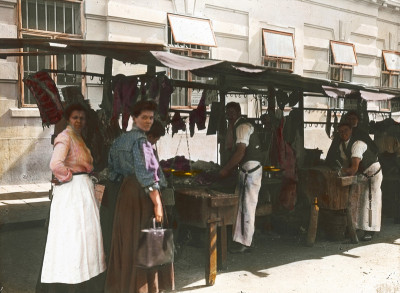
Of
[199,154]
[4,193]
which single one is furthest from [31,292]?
[199,154]

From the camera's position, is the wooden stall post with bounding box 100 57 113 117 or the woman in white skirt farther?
the wooden stall post with bounding box 100 57 113 117

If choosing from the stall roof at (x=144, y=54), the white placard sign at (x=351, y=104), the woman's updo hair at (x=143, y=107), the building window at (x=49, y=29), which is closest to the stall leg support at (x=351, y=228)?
the stall roof at (x=144, y=54)

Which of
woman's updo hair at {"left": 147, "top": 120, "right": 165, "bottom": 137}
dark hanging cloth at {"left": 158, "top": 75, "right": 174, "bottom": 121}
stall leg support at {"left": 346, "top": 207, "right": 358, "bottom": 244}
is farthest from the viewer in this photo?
stall leg support at {"left": 346, "top": 207, "right": 358, "bottom": 244}

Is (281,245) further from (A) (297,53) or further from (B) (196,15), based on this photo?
(A) (297,53)

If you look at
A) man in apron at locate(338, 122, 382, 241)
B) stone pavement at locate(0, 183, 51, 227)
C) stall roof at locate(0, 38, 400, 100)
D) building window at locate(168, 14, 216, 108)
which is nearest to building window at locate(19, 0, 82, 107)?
stone pavement at locate(0, 183, 51, 227)

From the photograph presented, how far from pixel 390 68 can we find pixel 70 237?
1820 cm

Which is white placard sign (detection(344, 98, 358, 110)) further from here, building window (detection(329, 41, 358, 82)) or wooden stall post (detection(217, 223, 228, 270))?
wooden stall post (detection(217, 223, 228, 270))

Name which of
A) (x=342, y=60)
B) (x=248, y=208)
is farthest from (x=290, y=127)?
(x=342, y=60)

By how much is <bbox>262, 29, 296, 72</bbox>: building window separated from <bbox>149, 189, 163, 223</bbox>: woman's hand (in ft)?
37.2

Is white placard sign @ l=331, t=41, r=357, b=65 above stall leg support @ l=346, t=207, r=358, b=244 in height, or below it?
above

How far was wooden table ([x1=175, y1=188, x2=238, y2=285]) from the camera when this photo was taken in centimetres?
544

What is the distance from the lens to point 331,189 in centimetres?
705

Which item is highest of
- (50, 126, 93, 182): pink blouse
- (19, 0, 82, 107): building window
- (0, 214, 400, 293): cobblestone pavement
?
(19, 0, 82, 107): building window

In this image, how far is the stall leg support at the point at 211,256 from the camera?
540 centimetres
